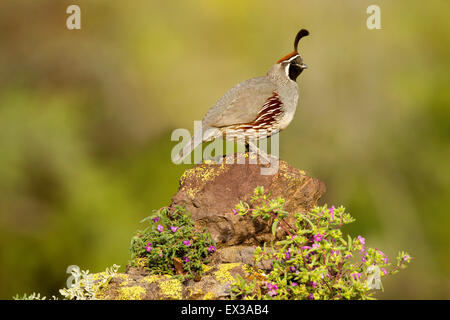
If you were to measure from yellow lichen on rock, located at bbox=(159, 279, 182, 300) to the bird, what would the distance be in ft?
4.66

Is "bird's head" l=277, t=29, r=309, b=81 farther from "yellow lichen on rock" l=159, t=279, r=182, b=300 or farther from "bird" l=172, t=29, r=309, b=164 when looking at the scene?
"yellow lichen on rock" l=159, t=279, r=182, b=300

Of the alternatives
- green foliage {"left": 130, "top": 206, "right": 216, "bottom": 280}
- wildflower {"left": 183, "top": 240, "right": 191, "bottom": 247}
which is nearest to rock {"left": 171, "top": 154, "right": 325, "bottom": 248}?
green foliage {"left": 130, "top": 206, "right": 216, "bottom": 280}

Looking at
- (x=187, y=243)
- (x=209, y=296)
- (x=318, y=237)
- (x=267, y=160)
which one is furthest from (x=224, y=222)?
(x=318, y=237)

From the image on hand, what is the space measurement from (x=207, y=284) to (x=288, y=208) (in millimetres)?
1247

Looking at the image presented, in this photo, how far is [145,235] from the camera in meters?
4.71

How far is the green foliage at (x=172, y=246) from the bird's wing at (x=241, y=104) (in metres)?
1.09

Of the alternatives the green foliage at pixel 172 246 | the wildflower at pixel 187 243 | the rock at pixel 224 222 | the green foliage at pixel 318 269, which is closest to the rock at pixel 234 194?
the rock at pixel 224 222

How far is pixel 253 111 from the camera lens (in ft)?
17.5

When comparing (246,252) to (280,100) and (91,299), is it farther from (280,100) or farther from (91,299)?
(280,100)

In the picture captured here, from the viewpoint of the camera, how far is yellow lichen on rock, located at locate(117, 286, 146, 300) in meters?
4.03

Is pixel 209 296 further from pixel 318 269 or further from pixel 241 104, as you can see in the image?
pixel 241 104
